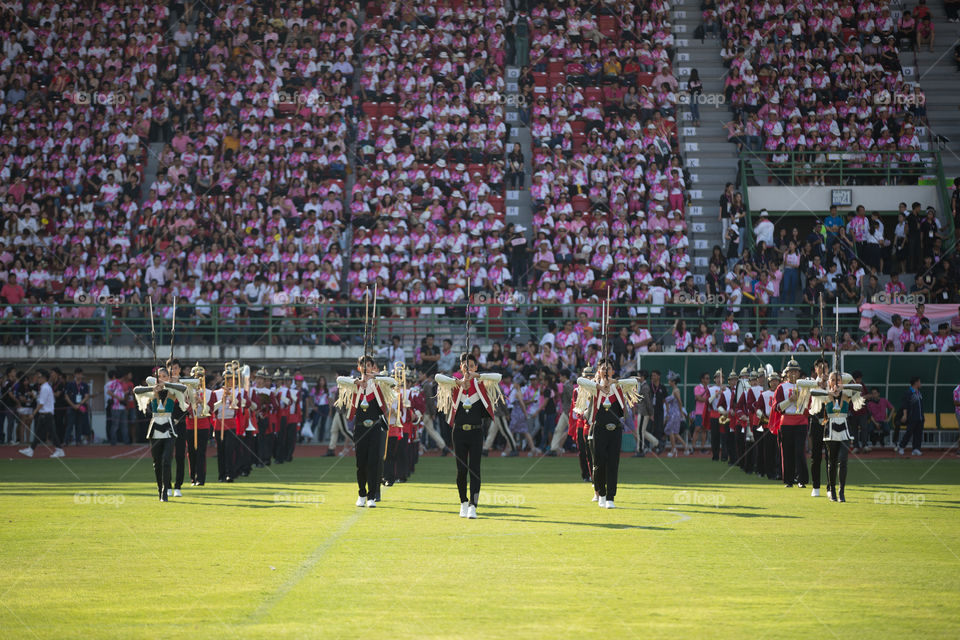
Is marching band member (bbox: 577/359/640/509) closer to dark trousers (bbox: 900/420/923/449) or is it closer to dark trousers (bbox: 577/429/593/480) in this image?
dark trousers (bbox: 577/429/593/480)

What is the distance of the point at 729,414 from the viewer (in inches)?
850

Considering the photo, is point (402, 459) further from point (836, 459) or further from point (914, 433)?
point (914, 433)

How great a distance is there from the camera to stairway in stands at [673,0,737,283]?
3106cm

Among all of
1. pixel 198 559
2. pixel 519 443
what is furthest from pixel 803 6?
pixel 198 559

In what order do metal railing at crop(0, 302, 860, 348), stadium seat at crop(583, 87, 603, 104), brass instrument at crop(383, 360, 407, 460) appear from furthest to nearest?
stadium seat at crop(583, 87, 603, 104)
metal railing at crop(0, 302, 860, 348)
brass instrument at crop(383, 360, 407, 460)

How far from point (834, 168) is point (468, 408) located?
2029 centimetres

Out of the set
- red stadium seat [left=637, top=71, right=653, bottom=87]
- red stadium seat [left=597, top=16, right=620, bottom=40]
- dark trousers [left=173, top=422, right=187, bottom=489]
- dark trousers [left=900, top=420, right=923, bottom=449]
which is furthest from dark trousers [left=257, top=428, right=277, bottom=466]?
red stadium seat [left=597, top=16, right=620, bottom=40]

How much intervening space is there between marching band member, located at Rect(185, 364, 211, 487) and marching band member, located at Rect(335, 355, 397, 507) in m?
3.08

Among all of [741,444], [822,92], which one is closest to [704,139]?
[822,92]

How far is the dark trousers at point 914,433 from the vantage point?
24.8m

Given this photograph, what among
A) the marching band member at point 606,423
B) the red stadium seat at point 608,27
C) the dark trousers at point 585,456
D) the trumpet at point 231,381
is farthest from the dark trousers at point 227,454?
the red stadium seat at point 608,27

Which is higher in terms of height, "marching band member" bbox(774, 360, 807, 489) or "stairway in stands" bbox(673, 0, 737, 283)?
"stairway in stands" bbox(673, 0, 737, 283)

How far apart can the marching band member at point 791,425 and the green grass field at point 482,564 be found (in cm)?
77

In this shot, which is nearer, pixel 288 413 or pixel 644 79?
pixel 288 413
